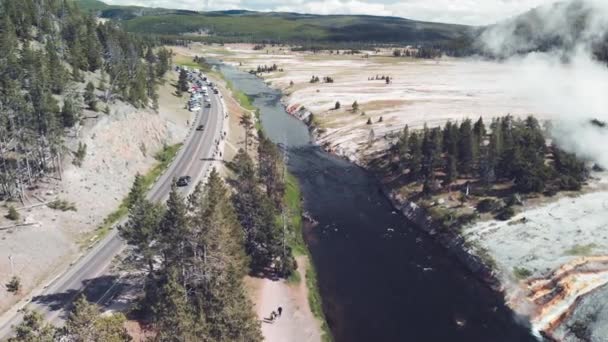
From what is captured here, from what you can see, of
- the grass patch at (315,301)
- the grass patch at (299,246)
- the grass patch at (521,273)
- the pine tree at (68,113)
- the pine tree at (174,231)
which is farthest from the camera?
the pine tree at (68,113)

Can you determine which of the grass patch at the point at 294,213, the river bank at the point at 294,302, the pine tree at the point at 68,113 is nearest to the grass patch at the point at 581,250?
the river bank at the point at 294,302

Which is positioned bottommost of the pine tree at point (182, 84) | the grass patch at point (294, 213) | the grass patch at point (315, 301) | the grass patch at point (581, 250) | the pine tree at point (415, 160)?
the grass patch at point (315, 301)

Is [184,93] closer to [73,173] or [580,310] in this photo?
[73,173]

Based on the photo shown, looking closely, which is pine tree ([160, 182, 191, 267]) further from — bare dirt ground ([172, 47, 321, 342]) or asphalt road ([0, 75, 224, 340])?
bare dirt ground ([172, 47, 321, 342])

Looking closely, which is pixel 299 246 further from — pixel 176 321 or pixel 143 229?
pixel 176 321

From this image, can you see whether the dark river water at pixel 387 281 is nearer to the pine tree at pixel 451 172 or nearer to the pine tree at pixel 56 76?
the pine tree at pixel 451 172

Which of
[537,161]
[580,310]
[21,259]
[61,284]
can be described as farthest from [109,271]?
[537,161]
